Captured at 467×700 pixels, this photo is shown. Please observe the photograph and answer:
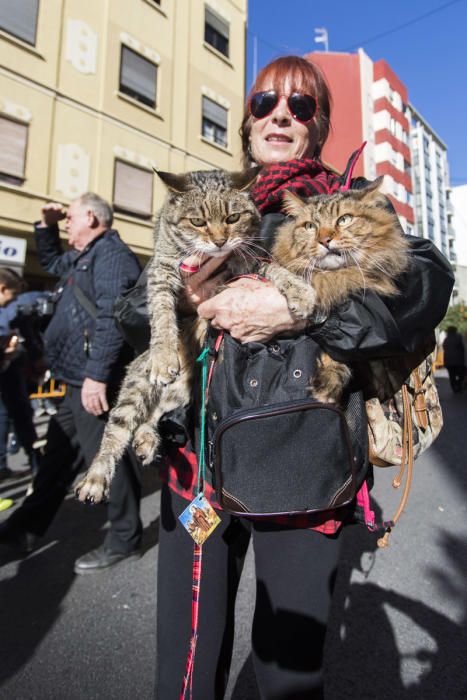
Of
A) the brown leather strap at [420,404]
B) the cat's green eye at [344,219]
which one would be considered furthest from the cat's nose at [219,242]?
the brown leather strap at [420,404]

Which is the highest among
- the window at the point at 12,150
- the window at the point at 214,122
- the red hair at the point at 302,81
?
the window at the point at 214,122

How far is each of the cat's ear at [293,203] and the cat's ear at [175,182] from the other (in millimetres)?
621

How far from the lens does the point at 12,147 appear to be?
373 inches

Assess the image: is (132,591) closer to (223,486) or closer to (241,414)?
(223,486)

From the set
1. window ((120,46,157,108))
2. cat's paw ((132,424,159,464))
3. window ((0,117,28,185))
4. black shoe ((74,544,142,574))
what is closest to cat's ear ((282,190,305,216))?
cat's paw ((132,424,159,464))

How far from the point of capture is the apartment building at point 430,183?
40000 millimetres

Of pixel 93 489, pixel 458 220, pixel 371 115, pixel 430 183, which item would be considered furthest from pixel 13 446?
pixel 458 220

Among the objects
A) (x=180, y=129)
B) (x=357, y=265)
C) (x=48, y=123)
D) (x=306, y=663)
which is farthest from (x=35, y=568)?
(x=180, y=129)

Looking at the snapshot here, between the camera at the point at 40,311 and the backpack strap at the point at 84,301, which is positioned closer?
the backpack strap at the point at 84,301

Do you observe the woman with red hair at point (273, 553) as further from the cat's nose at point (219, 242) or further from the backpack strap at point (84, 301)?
the backpack strap at point (84, 301)

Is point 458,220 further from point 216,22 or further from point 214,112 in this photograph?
point 214,112

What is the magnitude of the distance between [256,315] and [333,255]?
1.71ft

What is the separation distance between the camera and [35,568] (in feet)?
9.26

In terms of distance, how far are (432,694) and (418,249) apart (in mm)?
2174
